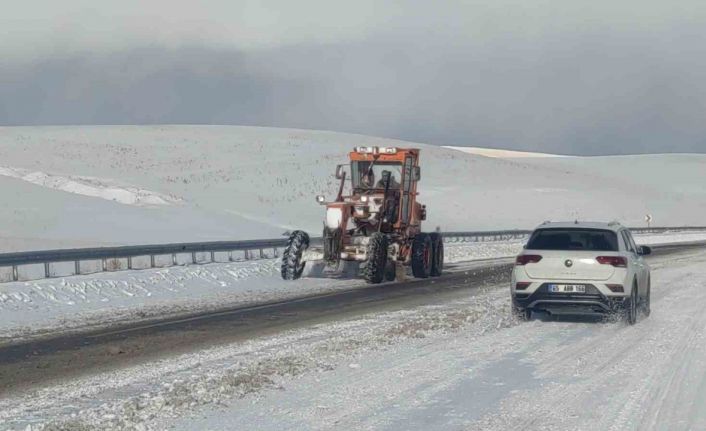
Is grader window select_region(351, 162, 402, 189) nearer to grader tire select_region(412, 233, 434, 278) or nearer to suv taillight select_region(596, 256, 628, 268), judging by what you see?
grader tire select_region(412, 233, 434, 278)

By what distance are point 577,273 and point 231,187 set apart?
198 feet

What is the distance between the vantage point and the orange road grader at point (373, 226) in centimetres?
2639

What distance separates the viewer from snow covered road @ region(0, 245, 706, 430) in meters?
9.43

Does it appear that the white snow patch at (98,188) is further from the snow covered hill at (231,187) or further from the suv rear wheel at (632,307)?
the suv rear wheel at (632,307)

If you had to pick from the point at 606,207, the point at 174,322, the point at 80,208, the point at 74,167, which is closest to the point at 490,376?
the point at 174,322

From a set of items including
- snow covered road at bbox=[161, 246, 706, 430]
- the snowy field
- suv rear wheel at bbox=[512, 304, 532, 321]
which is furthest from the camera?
the snowy field

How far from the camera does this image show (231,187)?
76125 millimetres

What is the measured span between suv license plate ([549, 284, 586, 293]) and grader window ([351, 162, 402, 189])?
1110 cm

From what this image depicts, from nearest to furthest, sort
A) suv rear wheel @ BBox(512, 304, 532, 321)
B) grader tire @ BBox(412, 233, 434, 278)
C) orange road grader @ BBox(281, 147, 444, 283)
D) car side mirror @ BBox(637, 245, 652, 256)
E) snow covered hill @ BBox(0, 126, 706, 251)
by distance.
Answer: suv rear wheel @ BBox(512, 304, 532, 321) → car side mirror @ BBox(637, 245, 652, 256) → orange road grader @ BBox(281, 147, 444, 283) → grader tire @ BBox(412, 233, 434, 278) → snow covered hill @ BBox(0, 126, 706, 251)

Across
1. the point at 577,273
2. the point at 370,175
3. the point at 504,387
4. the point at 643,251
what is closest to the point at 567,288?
the point at 577,273

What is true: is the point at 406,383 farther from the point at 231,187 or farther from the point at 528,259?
the point at 231,187

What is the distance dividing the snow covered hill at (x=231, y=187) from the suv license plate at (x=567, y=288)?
2241cm

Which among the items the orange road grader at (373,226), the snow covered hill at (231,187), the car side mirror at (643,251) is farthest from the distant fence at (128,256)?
the car side mirror at (643,251)

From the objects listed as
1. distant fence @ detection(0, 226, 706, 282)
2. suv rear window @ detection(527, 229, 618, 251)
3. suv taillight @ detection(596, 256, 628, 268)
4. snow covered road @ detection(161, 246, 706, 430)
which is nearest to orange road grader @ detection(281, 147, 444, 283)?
distant fence @ detection(0, 226, 706, 282)
